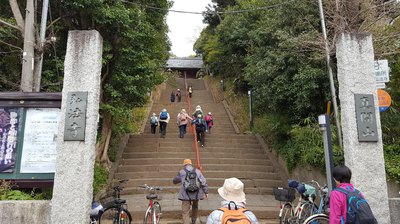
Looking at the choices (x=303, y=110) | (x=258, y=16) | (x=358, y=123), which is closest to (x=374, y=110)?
(x=358, y=123)

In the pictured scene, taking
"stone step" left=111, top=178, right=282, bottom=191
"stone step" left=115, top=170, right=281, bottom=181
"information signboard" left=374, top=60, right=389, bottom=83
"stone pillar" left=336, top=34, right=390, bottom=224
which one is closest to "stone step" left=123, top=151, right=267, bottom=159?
"stone step" left=115, top=170, right=281, bottom=181

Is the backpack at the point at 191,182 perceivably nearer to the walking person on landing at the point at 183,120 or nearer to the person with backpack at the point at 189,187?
the person with backpack at the point at 189,187

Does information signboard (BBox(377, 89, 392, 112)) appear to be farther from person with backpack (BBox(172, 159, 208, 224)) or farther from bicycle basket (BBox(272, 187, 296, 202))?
person with backpack (BBox(172, 159, 208, 224))

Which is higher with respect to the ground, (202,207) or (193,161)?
(193,161)

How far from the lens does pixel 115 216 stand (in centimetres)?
579

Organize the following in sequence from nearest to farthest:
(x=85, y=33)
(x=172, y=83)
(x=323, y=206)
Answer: (x=85, y=33), (x=323, y=206), (x=172, y=83)

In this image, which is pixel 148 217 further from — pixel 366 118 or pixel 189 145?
pixel 189 145

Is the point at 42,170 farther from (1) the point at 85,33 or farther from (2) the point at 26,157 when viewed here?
(1) the point at 85,33

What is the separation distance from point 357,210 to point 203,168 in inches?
295

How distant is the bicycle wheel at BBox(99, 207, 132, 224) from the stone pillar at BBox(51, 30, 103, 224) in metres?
1.24

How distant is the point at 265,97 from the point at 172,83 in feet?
60.5

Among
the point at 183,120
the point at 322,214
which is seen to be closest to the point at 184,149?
the point at 183,120

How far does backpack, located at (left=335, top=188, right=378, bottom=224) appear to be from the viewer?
335cm

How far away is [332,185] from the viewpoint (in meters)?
4.96
